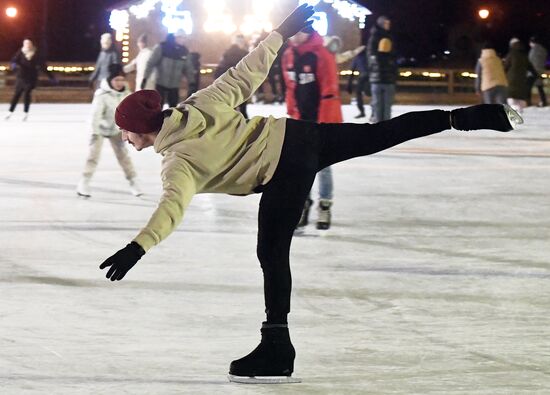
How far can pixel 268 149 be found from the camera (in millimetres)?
4168

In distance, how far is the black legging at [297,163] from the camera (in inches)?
165

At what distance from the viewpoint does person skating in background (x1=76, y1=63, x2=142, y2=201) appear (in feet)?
30.8

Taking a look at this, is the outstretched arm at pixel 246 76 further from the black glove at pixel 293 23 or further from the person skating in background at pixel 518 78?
the person skating in background at pixel 518 78

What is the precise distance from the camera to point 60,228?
8.00 meters

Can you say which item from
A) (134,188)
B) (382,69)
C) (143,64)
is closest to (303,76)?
(134,188)

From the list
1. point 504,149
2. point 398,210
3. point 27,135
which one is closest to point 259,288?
point 398,210

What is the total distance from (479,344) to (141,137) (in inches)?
65.0

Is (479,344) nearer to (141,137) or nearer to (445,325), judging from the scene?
(445,325)

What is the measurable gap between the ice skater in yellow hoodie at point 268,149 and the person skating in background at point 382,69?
1110 cm

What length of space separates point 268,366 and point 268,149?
0.77 meters

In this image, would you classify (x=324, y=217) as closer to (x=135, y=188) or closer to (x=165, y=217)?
(x=135, y=188)

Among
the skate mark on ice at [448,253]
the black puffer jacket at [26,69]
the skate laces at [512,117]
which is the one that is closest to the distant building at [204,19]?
the black puffer jacket at [26,69]

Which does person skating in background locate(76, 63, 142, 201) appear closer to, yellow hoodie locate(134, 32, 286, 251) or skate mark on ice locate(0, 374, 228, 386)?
yellow hoodie locate(134, 32, 286, 251)

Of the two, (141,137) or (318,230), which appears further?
(318,230)
